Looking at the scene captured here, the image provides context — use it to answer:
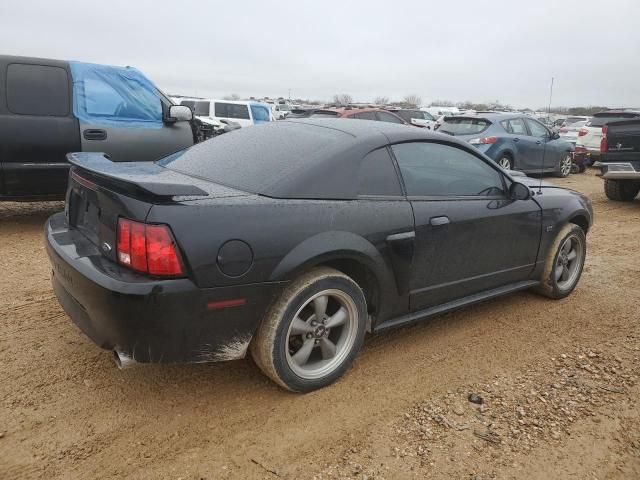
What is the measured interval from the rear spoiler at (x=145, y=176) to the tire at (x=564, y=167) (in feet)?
40.2

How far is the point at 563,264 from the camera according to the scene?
4.50 meters

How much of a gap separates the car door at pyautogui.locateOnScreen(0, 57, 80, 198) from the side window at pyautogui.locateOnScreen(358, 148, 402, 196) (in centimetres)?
408

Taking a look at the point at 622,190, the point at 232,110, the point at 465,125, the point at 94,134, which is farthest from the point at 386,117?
the point at 94,134

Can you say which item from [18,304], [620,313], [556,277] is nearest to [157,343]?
[18,304]

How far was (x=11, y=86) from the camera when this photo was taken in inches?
218

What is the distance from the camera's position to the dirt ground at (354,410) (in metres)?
2.35

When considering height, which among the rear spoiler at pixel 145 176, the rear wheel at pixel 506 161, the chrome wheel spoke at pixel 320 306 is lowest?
the chrome wheel spoke at pixel 320 306

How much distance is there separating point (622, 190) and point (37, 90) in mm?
9481

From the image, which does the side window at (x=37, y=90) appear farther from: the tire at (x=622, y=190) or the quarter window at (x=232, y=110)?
the quarter window at (x=232, y=110)

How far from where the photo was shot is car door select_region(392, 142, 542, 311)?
3.25 m

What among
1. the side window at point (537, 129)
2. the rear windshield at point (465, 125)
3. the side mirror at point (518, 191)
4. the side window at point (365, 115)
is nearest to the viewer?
the side mirror at point (518, 191)

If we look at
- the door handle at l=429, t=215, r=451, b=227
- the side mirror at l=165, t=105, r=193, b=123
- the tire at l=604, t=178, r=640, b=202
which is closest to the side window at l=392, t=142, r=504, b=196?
the door handle at l=429, t=215, r=451, b=227

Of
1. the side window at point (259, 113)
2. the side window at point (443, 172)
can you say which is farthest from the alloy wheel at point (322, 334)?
the side window at point (259, 113)

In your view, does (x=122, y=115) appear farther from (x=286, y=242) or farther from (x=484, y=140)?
(x=484, y=140)
